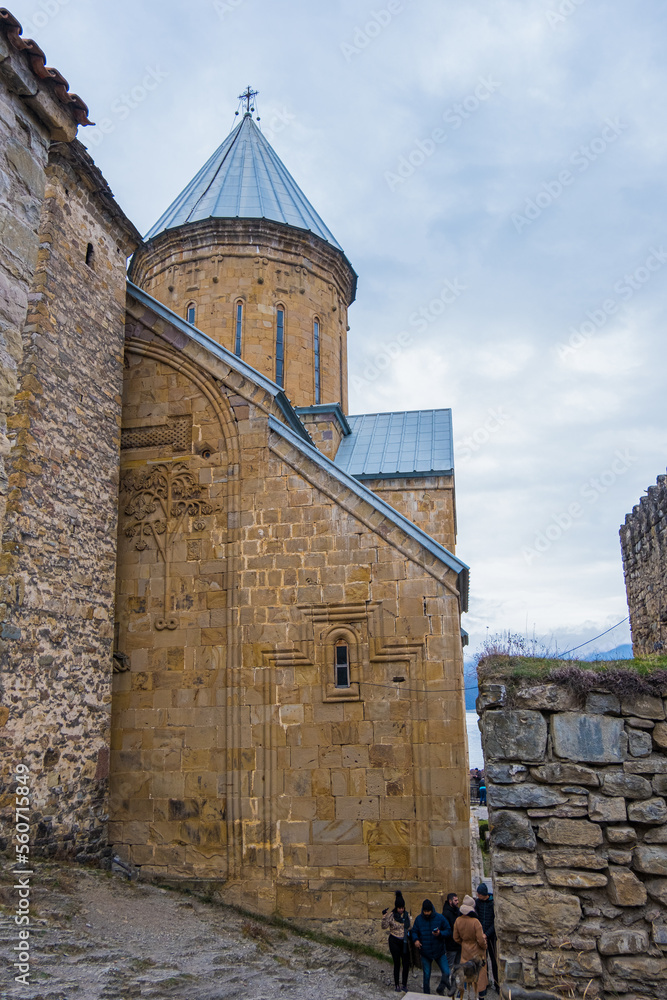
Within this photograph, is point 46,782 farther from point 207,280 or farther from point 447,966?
point 207,280

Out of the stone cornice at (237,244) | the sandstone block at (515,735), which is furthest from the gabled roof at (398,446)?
the sandstone block at (515,735)

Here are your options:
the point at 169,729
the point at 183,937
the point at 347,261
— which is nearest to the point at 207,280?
the point at 347,261

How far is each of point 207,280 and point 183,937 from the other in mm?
11667

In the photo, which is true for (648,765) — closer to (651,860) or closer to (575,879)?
(651,860)

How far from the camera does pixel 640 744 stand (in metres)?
4.39

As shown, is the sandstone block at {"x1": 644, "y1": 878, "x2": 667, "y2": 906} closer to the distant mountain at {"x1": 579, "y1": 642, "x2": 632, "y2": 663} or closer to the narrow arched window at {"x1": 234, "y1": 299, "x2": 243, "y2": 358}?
the distant mountain at {"x1": 579, "y1": 642, "x2": 632, "y2": 663}

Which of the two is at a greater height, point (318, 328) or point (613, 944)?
point (318, 328)

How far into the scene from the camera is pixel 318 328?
15516mm

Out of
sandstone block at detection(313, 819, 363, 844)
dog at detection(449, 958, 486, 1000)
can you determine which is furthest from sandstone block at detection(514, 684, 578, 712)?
sandstone block at detection(313, 819, 363, 844)

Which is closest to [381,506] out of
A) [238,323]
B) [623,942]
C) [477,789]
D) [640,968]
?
[623,942]

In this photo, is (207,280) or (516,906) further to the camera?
(207,280)

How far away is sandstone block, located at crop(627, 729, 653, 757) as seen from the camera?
4.38 meters

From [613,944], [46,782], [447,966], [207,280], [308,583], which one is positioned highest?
[207,280]

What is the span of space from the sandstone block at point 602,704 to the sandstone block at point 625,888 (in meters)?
0.84
